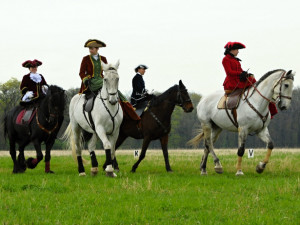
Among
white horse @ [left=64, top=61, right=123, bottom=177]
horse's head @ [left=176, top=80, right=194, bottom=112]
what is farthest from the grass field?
horse's head @ [left=176, top=80, right=194, bottom=112]

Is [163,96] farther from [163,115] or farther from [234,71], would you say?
[234,71]

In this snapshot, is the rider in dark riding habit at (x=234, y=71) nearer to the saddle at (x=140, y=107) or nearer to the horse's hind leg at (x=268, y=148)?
the horse's hind leg at (x=268, y=148)

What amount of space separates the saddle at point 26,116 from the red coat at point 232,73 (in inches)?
236

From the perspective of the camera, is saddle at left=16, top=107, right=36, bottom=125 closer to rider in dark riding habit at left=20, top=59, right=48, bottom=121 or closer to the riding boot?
the riding boot

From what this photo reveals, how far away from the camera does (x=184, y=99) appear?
13406 millimetres

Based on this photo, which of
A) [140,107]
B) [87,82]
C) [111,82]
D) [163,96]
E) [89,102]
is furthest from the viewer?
[140,107]

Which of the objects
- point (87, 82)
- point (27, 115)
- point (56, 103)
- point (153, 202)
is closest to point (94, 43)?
point (87, 82)

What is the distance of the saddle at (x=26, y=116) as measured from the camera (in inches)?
528

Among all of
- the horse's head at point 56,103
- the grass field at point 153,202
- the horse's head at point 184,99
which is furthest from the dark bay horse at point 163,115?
the grass field at point 153,202

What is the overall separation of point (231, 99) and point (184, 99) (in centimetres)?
159

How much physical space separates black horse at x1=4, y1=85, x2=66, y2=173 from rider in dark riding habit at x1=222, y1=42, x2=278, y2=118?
4.87 meters

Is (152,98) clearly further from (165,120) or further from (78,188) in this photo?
(78,188)

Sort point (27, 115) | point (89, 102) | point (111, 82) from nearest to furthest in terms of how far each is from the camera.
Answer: point (111, 82), point (89, 102), point (27, 115)

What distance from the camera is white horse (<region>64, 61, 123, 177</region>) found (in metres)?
11.0
